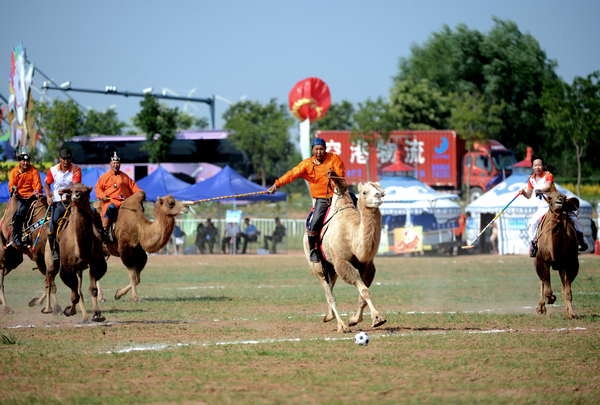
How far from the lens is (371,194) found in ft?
29.9

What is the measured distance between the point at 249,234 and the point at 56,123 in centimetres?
2986

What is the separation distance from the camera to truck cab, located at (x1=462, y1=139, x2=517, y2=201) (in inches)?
1887

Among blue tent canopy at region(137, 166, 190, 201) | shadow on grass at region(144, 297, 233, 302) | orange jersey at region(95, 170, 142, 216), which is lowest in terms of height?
shadow on grass at region(144, 297, 233, 302)

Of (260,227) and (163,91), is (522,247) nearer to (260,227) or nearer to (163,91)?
(260,227)

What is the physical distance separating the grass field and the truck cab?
32.7m

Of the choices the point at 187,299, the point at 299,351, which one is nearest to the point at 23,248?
the point at 187,299

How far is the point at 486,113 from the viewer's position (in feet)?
192

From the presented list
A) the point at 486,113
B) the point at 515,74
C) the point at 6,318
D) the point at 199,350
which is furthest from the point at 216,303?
the point at 515,74

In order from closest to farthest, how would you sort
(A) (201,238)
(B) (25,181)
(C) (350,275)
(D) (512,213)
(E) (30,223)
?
1. (C) (350,275)
2. (E) (30,223)
3. (B) (25,181)
4. (D) (512,213)
5. (A) (201,238)

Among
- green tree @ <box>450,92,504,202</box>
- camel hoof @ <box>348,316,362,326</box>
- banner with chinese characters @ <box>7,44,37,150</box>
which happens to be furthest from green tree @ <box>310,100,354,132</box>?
camel hoof @ <box>348,316,362,326</box>

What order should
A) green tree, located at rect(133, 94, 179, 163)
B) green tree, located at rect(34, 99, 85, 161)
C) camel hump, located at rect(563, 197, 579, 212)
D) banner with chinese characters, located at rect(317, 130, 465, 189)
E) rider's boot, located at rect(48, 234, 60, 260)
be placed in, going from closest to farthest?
camel hump, located at rect(563, 197, 579, 212)
rider's boot, located at rect(48, 234, 60, 260)
banner with chinese characters, located at rect(317, 130, 465, 189)
green tree, located at rect(133, 94, 179, 163)
green tree, located at rect(34, 99, 85, 161)

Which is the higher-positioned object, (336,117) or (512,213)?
(336,117)

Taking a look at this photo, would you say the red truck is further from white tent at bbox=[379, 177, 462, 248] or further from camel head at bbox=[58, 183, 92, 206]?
camel head at bbox=[58, 183, 92, 206]

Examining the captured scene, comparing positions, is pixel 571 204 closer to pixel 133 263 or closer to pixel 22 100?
pixel 133 263
